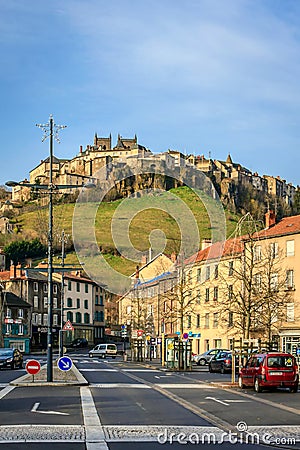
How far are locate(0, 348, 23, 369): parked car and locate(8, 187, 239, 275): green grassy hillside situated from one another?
92.8 meters

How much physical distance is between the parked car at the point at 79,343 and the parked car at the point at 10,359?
5993cm

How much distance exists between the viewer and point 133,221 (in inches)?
7047

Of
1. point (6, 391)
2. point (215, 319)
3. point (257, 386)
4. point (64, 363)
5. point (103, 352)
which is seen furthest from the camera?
point (103, 352)

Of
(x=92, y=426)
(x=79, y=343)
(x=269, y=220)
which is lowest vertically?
(x=79, y=343)

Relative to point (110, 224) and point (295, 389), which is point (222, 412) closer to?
point (295, 389)

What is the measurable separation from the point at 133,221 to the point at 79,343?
67718 mm

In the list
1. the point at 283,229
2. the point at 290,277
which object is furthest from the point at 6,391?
the point at 283,229

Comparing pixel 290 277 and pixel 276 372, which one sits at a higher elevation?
pixel 290 277

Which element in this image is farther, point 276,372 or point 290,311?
point 290,311

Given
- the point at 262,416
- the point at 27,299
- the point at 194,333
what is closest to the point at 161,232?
the point at 27,299

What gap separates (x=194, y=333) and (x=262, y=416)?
6656cm

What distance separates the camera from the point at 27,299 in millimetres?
111688

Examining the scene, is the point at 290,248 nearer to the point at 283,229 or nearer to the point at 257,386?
the point at 283,229

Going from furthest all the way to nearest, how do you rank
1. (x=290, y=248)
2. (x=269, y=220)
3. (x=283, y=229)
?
(x=269, y=220)
(x=283, y=229)
(x=290, y=248)
